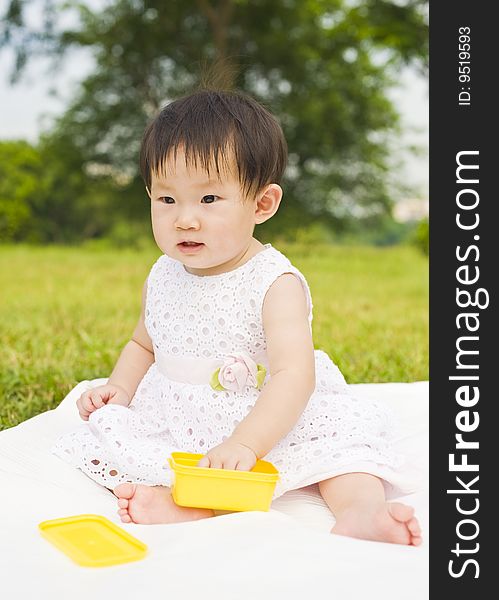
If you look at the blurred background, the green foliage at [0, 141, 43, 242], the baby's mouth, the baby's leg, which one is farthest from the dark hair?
the green foliage at [0, 141, 43, 242]

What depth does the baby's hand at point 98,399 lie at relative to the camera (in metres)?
1.54

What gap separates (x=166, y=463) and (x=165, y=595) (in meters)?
0.40

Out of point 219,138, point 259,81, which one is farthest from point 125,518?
point 259,81

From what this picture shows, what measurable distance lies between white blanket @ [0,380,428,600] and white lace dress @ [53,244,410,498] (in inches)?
2.8

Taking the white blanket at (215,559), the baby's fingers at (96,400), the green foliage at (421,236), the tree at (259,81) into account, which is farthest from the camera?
Answer: the tree at (259,81)

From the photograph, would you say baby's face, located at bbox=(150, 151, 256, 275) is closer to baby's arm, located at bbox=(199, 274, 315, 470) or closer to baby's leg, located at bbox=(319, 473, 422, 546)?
baby's arm, located at bbox=(199, 274, 315, 470)

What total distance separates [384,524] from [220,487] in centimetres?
23

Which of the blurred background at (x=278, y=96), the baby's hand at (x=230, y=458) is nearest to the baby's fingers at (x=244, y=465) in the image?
the baby's hand at (x=230, y=458)

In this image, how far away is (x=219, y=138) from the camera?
1.34m

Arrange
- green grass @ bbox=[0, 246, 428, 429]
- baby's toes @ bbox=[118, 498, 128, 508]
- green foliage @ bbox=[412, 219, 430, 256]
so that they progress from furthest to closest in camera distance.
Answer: green foliage @ bbox=[412, 219, 430, 256], green grass @ bbox=[0, 246, 428, 429], baby's toes @ bbox=[118, 498, 128, 508]

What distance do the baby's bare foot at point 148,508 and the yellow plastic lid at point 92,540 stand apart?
0.13 ft

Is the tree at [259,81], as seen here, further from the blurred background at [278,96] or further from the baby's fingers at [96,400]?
the baby's fingers at [96,400]

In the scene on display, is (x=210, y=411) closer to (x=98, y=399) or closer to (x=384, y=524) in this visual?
(x=98, y=399)

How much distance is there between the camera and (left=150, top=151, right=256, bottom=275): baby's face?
1.35 meters
